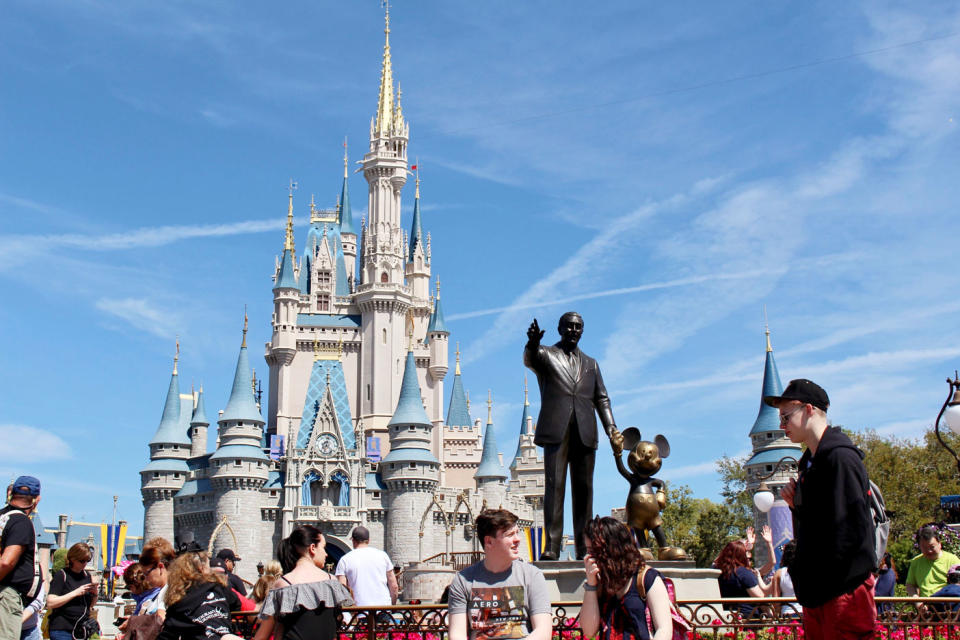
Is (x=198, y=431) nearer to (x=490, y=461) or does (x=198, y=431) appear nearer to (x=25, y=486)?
(x=490, y=461)

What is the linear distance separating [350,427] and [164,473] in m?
10.8

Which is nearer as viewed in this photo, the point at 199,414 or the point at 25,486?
the point at 25,486

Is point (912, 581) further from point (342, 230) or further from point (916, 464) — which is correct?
point (342, 230)

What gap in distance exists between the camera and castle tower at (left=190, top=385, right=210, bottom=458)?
61281 mm

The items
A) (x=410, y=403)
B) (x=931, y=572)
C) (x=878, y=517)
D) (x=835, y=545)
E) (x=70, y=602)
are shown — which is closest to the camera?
(x=835, y=545)

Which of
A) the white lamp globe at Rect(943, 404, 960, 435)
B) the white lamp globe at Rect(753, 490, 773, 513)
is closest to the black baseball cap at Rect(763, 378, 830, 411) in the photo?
the white lamp globe at Rect(943, 404, 960, 435)

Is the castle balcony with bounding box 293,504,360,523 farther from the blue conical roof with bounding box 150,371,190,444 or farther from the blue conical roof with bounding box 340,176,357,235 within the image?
the blue conical roof with bounding box 340,176,357,235

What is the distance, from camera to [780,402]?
5363 millimetres

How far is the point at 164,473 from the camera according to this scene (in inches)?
2341

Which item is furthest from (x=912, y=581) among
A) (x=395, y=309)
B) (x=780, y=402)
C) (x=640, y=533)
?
(x=395, y=309)

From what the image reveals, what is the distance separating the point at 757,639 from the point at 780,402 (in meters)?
3.34

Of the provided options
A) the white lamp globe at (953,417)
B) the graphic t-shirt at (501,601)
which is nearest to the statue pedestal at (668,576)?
the graphic t-shirt at (501,601)

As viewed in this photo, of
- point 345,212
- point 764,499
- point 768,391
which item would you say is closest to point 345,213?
point 345,212

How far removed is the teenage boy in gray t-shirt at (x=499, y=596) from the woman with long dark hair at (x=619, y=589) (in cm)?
35
